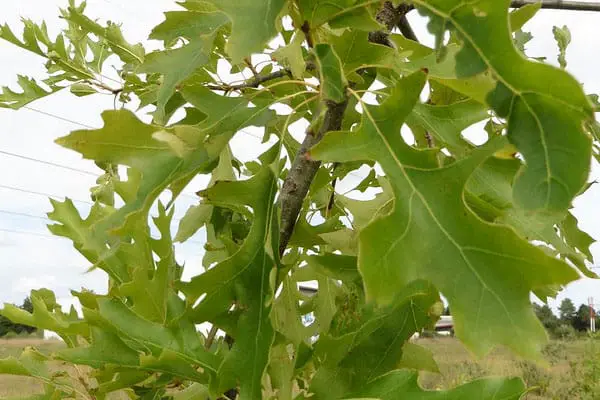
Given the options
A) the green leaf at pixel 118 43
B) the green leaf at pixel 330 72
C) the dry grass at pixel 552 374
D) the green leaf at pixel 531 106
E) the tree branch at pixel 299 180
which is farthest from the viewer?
the dry grass at pixel 552 374

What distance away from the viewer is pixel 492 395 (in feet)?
2.10

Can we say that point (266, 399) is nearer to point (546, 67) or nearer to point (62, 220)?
point (62, 220)

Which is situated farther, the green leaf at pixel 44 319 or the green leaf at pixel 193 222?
the green leaf at pixel 193 222

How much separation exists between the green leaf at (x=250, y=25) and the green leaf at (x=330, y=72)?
0.07 m

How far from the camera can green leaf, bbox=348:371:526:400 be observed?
0.64 m

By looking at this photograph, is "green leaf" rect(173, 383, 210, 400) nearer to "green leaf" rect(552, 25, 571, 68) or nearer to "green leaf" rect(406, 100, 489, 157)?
"green leaf" rect(406, 100, 489, 157)

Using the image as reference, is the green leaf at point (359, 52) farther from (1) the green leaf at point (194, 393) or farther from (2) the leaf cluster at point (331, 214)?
(1) the green leaf at point (194, 393)

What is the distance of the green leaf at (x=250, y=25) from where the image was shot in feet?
1.80

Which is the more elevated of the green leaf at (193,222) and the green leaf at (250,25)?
the green leaf at (250,25)

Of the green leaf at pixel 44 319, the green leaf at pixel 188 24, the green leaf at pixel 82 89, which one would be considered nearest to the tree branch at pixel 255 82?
the green leaf at pixel 188 24

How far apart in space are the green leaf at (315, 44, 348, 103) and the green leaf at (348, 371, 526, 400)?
30 centimetres

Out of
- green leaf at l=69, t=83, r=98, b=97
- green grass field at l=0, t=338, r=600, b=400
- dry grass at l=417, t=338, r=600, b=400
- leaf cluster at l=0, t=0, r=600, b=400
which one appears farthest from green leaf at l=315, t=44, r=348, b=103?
dry grass at l=417, t=338, r=600, b=400

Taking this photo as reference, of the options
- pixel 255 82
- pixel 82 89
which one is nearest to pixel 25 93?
pixel 82 89

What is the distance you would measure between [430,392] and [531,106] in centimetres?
34
